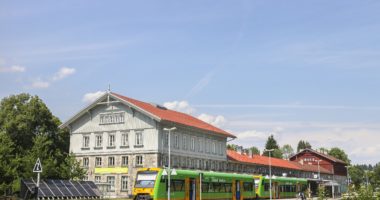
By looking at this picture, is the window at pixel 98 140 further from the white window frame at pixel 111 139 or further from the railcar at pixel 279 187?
the railcar at pixel 279 187

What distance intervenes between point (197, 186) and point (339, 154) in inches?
4087

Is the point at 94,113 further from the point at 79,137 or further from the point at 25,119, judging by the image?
the point at 25,119

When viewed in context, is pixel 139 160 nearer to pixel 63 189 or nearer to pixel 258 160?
pixel 63 189

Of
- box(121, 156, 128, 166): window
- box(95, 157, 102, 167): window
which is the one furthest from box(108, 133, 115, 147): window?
box(121, 156, 128, 166): window

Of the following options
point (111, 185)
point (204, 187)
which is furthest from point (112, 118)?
point (204, 187)

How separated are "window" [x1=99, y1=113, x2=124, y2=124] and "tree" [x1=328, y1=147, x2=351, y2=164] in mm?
91812

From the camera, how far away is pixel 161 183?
115ft

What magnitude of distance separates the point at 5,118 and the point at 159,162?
2113 centimetres

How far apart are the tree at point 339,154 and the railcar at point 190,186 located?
9207cm

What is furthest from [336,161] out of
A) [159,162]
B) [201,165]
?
[159,162]

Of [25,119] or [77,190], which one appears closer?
[77,190]

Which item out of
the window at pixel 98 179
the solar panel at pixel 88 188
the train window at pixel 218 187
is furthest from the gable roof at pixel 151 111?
the solar panel at pixel 88 188

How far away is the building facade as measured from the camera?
2110 inches

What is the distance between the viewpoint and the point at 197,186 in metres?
39.2
